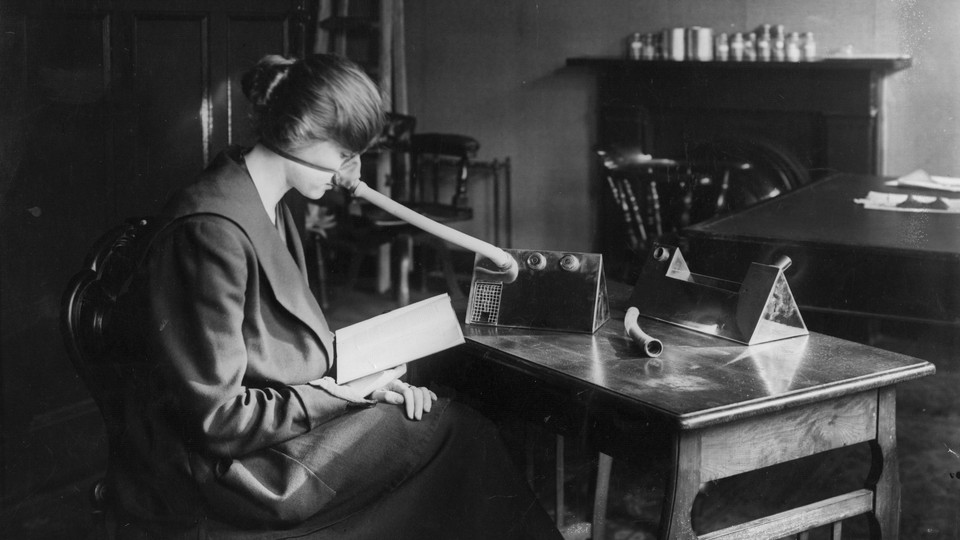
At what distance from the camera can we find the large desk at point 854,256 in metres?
2.33

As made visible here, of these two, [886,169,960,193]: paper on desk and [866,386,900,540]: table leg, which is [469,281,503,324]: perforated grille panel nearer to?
[866,386,900,540]: table leg

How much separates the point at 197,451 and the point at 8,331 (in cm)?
136

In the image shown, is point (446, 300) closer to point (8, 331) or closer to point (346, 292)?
point (8, 331)

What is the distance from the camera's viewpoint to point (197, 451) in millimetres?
1441

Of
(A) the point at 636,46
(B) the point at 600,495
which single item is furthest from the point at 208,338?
(A) the point at 636,46

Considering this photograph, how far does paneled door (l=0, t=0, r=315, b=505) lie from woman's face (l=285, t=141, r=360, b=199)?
1.22 m

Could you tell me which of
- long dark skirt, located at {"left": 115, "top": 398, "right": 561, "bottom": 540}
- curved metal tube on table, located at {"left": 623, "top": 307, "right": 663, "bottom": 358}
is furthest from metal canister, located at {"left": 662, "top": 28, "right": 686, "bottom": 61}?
long dark skirt, located at {"left": 115, "top": 398, "right": 561, "bottom": 540}

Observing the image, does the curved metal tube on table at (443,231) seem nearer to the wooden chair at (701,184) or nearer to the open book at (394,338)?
the open book at (394,338)

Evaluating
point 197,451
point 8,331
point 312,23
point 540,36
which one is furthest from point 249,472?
point 540,36

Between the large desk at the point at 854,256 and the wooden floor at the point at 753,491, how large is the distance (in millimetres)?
→ 439

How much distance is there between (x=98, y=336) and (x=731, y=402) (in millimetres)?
1038

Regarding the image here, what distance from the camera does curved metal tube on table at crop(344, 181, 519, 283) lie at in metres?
1.78

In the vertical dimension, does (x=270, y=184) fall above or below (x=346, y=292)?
above

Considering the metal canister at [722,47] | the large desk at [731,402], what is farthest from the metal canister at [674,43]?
the large desk at [731,402]
